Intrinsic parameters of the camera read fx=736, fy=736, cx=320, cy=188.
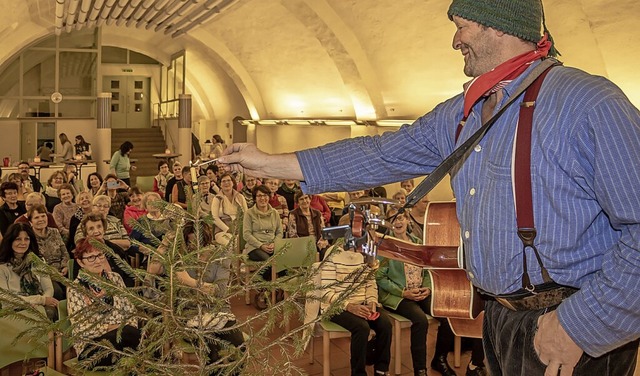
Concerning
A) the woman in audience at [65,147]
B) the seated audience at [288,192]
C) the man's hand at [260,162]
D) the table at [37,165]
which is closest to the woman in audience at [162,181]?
the seated audience at [288,192]

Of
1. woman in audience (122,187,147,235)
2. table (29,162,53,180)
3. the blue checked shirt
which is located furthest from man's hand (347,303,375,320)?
table (29,162,53,180)

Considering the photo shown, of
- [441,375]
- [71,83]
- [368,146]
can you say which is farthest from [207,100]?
[368,146]

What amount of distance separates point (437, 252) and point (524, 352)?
1.19 metres

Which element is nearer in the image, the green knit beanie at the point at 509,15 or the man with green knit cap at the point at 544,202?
the man with green knit cap at the point at 544,202

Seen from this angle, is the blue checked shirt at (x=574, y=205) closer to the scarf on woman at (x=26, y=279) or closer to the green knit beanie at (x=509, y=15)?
the green knit beanie at (x=509, y=15)

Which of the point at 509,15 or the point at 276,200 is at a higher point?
the point at 509,15

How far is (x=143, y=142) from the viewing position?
23.2 metres

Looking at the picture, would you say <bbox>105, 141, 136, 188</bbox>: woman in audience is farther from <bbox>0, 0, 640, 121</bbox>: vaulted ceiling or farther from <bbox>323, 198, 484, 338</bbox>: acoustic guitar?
<bbox>323, 198, 484, 338</bbox>: acoustic guitar

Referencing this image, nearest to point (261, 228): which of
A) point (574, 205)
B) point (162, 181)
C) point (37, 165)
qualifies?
point (162, 181)

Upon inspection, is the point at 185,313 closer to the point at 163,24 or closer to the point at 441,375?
the point at 441,375

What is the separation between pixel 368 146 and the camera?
6.31ft

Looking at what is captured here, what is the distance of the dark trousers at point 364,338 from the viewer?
5332 millimetres

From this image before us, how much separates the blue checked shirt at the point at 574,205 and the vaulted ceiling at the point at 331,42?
7291 mm

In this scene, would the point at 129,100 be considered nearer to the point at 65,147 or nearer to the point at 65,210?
the point at 65,147
